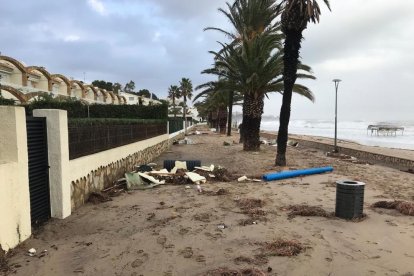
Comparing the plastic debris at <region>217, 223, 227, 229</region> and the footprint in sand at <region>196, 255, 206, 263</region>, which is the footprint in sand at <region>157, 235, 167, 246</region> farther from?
the plastic debris at <region>217, 223, 227, 229</region>

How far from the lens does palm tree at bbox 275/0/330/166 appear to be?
44.7 ft

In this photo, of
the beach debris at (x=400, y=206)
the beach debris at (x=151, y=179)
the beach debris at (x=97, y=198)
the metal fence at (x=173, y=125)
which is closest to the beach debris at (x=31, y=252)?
the beach debris at (x=97, y=198)

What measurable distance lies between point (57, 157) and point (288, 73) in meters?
10.3

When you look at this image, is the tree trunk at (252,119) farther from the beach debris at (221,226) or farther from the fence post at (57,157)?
the fence post at (57,157)

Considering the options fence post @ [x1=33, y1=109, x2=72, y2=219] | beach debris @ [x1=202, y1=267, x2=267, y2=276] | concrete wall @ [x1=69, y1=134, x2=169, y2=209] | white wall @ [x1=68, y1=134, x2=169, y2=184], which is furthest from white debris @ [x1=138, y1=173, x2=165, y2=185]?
beach debris @ [x1=202, y1=267, x2=267, y2=276]

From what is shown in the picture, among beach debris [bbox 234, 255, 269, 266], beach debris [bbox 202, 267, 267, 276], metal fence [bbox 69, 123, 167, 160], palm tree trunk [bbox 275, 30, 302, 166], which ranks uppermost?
palm tree trunk [bbox 275, 30, 302, 166]

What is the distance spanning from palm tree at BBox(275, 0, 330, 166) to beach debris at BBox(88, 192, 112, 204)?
822cm

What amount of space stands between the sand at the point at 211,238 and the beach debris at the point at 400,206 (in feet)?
0.52

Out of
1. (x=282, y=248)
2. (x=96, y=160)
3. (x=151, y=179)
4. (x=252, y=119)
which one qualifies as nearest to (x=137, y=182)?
(x=151, y=179)

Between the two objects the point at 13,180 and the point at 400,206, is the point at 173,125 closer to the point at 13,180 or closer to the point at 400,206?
the point at 400,206

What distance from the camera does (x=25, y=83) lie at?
1095 inches

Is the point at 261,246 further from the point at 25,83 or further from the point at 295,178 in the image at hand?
the point at 25,83

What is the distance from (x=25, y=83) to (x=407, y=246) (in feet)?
93.3

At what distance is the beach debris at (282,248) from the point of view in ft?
16.6
